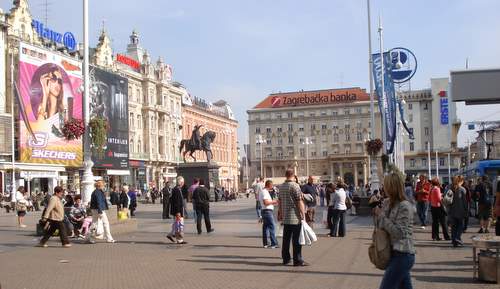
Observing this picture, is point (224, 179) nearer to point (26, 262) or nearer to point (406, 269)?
point (26, 262)

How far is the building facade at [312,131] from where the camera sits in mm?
131750

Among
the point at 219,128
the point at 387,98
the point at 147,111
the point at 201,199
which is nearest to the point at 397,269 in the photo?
the point at 201,199

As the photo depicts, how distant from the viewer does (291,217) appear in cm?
1167

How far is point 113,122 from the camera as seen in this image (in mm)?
72000

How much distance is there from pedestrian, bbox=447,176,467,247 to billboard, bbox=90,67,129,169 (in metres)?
55.2

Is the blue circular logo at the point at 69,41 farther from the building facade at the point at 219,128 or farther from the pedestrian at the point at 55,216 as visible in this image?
the pedestrian at the point at 55,216

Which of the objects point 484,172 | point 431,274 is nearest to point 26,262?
point 431,274

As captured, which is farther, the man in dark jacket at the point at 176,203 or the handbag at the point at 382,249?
the man in dark jacket at the point at 176,203

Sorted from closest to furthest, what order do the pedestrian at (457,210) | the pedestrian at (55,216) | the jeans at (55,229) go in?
1. the pedestrian at (457,210)
2. the pedestrian at (55,216)
3. the jeans at (55,229)

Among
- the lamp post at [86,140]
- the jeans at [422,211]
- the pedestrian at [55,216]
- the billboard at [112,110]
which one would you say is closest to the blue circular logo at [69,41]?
the billboard at [112,110]

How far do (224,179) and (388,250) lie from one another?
362ft

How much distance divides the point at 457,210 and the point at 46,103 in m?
50.7

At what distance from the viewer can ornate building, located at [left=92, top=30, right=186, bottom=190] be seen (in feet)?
270

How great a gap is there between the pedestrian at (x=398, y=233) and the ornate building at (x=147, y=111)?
7343 centimetres
